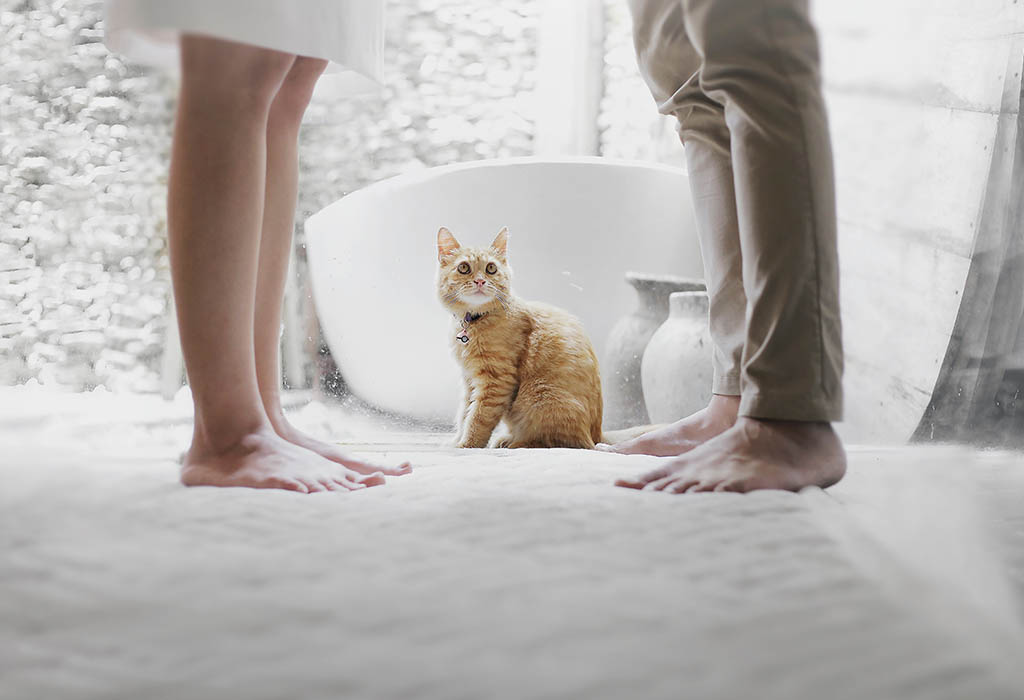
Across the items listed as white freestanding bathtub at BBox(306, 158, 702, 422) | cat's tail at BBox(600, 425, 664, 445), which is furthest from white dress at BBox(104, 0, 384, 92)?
white freestanding bathtub at BBox(306, 158, 702, 422)

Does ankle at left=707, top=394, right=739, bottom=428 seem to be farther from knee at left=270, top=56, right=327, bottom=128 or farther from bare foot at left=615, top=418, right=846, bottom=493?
knee at left=270, top=56, right=327, bottom=128

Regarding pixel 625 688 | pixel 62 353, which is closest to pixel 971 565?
pixel 625 688

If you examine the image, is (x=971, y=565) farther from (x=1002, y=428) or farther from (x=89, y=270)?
(x=89, y=270)

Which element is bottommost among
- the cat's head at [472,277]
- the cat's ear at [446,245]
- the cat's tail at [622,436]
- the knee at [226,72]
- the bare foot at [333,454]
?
the cat's tail at [622,436]

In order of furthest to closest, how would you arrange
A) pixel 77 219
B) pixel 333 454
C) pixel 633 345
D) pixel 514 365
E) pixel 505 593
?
pixel 77 219, pixel 633 345, pixel 514 365, pixel 333 454, pixel 505 593

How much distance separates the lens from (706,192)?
38.2 inches

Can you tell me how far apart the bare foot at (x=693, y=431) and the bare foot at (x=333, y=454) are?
319 mm

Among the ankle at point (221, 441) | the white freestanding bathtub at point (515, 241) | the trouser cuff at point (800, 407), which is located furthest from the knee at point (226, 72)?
the white freestanding bathtub at point (515, 241)

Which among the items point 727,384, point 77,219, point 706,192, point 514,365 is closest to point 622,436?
point 514,365

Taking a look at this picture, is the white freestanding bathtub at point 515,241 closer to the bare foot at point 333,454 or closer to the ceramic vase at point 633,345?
the ceramic vase at point 633,345

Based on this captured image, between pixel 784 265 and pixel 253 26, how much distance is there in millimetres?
503

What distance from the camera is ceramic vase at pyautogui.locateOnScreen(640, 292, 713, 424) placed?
143 centimetres

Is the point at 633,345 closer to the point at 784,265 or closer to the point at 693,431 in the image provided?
the point at 693,431

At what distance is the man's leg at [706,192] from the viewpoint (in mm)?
939
